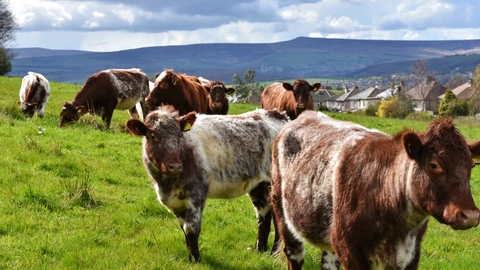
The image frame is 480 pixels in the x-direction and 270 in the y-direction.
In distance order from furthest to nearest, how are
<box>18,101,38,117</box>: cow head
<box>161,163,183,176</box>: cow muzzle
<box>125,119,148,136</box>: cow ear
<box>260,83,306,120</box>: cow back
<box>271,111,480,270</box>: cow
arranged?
<box>18,101,38,117</box>: cow head → <box>260,83,306,120</box>: cow back → <box>125,119,148,136</box>: cow ear → <box>161,163,183,176</box>: cow muzzle → <box>271,111,480,270</box>: cow

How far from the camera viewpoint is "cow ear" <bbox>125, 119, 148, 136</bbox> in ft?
25.2

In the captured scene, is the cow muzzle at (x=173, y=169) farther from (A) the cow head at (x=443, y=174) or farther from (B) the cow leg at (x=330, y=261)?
(A) the cow head at (x=443, y=174)

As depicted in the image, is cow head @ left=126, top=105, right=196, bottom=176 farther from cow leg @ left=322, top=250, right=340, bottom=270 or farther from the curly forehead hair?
the curly forehead hair

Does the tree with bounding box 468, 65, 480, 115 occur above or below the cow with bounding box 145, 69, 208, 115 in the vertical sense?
below

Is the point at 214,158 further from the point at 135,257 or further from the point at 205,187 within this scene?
the point at 135,257

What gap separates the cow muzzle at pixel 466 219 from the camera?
13.5ft

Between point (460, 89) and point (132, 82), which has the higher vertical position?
point (132, 82)

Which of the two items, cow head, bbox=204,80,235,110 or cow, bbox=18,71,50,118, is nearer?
cow head, bbox=204,80,235,110

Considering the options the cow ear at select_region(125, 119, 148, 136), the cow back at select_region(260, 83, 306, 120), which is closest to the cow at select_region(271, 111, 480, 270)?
the cow ear at select_region(125, 119, 148, 136)

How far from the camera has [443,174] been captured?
4348 mm

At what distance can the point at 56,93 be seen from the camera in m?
34.8

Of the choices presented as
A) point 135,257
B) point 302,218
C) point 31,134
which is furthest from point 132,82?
point 302,218

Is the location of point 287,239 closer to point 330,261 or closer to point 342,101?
point 330,261

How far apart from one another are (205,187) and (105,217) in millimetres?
2179
